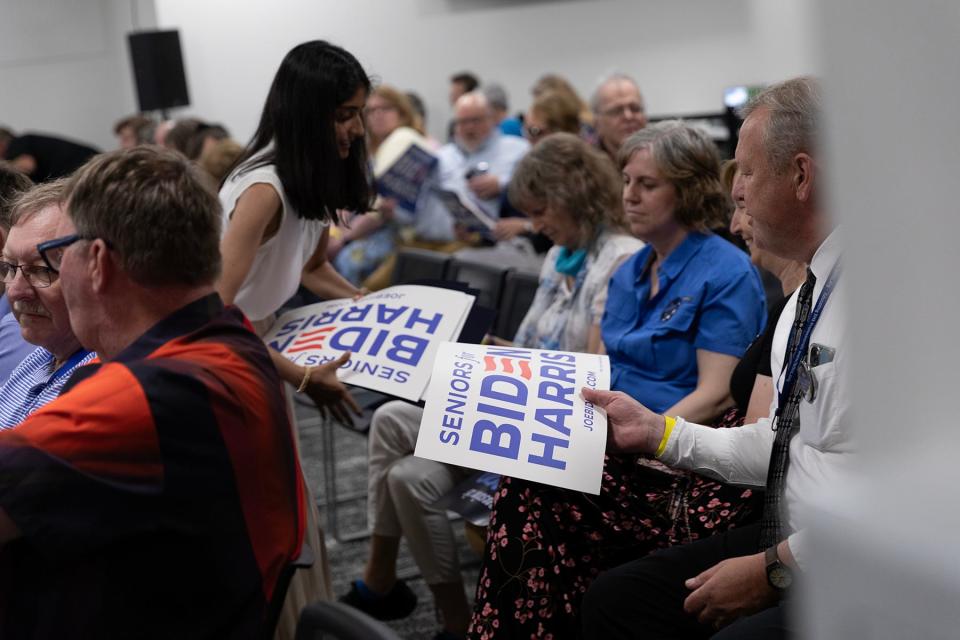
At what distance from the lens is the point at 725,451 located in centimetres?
200

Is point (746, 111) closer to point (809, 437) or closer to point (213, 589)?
point (809, 437)

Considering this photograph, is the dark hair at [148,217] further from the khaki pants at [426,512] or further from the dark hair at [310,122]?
the khaki pants at [426,512]

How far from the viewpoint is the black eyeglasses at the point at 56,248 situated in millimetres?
1369

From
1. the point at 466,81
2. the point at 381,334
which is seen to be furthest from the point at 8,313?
the point at 466,81

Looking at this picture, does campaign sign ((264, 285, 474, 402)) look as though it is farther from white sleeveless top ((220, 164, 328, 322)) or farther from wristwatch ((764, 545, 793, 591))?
wristwatch ((764, 545, 793, 591))

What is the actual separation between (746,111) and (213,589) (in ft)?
4.18

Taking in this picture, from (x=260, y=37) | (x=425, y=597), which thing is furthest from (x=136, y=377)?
(x=260, y=37)

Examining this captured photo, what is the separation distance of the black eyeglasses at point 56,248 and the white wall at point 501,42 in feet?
20.7

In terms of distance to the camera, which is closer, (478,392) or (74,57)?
(478,392)

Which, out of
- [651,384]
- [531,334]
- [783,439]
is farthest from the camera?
[531,334]

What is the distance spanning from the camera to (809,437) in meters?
1.70

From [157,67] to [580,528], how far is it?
8404mm

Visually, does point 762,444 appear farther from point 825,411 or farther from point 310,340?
point 310,340

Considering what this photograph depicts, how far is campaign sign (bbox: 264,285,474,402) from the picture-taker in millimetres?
2389
